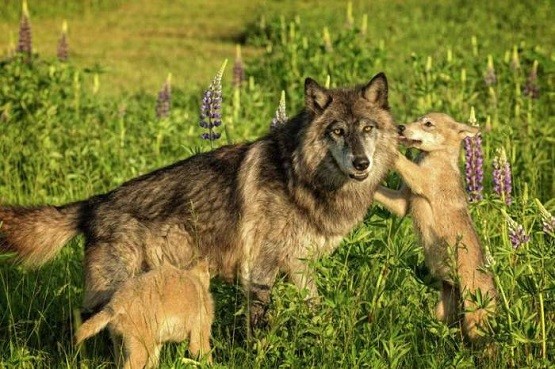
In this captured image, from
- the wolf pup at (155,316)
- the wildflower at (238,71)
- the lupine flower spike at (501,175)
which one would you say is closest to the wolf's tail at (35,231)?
the wolf pup at (155,316)

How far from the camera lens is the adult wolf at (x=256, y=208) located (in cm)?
670

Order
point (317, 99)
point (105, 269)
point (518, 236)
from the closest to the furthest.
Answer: point (518, 236) → point (105, 269) → point (317, 99)

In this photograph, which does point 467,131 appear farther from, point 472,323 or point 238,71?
point 238,71

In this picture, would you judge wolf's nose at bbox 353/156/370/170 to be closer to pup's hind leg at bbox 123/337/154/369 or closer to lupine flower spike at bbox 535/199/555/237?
lupine flower spike at bbox 535/199/555/237

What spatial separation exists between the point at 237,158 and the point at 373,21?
13.2 m

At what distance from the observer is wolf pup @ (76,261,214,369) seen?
5.61 meters

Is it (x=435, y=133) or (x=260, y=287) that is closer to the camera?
(x=260, y=287)

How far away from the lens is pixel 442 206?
6918 millimetres

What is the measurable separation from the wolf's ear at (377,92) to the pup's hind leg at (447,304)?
118 centimetres

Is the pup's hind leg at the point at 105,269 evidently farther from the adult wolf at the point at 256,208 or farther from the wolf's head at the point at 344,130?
the wolf's head at the point at 344,130

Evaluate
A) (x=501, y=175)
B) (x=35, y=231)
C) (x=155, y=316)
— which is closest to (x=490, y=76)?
(x=501, y=175)

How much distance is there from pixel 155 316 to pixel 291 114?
6.72 m


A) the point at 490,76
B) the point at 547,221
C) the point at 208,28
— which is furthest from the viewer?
the point at 208,28

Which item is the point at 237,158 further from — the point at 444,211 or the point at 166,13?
the point at 166,13
